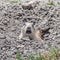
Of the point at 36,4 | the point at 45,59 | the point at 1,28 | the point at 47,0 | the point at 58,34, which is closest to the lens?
the point at 45,59

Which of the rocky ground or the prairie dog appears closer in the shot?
the rocky ground

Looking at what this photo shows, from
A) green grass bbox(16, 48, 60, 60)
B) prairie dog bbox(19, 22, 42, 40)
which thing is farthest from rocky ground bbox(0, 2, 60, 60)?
green grass bbox(16, 48, 60, 60)

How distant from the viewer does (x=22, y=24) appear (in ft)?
28.1

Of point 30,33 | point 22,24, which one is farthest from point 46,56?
point 22,24

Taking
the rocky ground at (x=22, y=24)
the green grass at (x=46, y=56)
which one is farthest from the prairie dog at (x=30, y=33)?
the green grass at (x=46, y=56)

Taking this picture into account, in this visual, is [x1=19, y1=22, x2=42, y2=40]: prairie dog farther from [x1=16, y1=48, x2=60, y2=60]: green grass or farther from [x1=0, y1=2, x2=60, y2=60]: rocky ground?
[x1=16, y1=48, x2=60, y2=60]: green grass

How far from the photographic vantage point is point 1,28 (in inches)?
321

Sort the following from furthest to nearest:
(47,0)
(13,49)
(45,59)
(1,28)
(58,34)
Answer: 1. (47,0)
2. (1,28)
3. (58,34)
4. (13,49)
5. (45,59)

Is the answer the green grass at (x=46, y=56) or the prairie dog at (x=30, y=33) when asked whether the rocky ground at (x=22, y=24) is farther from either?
the green grass at (x=46, y=56)

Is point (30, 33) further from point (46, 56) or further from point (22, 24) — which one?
point (46, 56)

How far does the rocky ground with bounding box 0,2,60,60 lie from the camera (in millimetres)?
6780

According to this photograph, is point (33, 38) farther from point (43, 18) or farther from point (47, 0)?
point (47, 0)

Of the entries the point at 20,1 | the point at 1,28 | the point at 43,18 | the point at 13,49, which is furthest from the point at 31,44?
the point at 20,1

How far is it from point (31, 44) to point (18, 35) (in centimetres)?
89
